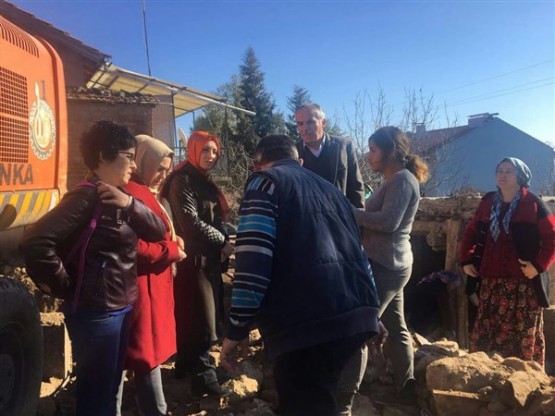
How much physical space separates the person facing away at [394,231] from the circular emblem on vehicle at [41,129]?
2.02 metres

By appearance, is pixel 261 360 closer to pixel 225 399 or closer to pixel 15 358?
pixel 225 399

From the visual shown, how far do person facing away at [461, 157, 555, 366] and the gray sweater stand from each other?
4.92 feet

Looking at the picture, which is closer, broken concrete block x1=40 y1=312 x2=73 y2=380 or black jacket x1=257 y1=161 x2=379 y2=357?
black jacket x1=257 y1=161 x2=379 y2=357

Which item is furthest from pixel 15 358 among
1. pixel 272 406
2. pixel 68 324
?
pixel 272 406

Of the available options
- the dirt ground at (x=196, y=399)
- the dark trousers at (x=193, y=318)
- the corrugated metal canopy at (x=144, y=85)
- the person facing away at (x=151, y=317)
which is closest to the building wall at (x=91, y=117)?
the corrugated metal canopy at (x=144, y=85)

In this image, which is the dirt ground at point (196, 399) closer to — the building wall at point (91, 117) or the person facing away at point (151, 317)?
the person facing away at point (151, 317)

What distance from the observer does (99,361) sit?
214 cm

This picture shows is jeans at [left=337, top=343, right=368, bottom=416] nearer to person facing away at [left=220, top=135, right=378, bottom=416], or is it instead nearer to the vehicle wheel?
person facing away at [left=220, top=135, right=378, bottom=416]

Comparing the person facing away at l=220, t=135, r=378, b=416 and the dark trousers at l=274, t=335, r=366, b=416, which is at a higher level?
the person facing away at l=220, t=135, r=378, b=416

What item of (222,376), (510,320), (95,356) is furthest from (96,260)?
(510,320)

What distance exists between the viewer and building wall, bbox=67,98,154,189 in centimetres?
899

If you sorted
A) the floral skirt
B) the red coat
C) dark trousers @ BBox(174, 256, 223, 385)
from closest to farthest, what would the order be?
the red coat < dark trousers @ BBox(174, 256, 223, 385) < the floral skirt

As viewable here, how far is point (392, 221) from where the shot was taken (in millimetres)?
3023

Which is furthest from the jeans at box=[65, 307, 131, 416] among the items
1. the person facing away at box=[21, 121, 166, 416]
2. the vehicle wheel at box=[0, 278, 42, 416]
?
the vehicle wheel at box=[0, 278, 42, 416]
